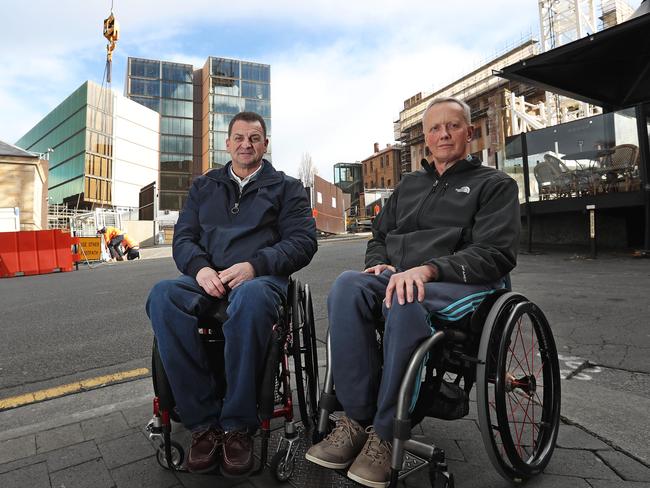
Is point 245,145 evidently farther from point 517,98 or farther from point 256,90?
point 256,90

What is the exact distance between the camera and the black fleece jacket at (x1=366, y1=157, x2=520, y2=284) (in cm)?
187

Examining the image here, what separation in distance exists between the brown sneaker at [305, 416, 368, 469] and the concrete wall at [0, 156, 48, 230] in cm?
2909

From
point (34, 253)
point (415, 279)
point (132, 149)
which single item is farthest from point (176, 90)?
point (415, 279)

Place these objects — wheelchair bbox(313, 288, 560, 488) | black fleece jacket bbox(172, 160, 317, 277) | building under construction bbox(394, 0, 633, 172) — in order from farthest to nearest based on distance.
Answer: building under construction bbox(394, 0, 633, 172) < black fleece jacket bbox(172, 160, 317, 277) < wheelchair bbox(313, 288, 560, 488)

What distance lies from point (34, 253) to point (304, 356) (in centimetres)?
1397

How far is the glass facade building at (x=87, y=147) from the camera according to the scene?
4636 centimetres

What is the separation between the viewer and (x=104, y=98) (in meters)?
47.6

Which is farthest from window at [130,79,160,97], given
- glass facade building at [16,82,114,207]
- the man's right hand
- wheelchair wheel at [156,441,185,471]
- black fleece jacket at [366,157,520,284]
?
wheelchair wheel at [156,441,185,471]

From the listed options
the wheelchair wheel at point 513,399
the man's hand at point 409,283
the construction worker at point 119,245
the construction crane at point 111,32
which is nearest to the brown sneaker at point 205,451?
the man's hand at point 409,283

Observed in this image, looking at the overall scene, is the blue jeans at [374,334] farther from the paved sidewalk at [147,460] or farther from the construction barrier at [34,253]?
the construction barrier at [34,253]

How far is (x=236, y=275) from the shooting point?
214 centimetres

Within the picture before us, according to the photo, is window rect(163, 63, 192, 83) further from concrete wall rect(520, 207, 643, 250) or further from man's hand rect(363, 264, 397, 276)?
man's hand rect(363, 264, 397, 276)

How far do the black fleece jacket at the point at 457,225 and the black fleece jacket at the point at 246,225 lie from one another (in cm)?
42

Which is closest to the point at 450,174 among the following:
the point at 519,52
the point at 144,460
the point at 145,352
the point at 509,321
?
the point at 509,321
